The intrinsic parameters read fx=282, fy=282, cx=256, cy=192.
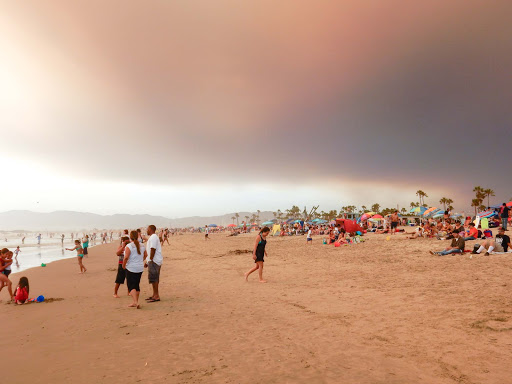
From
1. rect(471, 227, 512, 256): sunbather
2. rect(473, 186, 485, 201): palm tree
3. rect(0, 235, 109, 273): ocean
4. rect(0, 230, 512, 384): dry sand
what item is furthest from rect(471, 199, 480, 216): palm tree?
rect(0, 235, 109, 273): ocean

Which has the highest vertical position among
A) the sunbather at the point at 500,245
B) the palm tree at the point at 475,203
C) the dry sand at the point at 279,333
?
the palm tree at the point at 475,203

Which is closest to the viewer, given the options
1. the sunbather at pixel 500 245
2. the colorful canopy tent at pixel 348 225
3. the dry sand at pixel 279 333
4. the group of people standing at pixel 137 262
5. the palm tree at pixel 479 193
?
the dry sand at pixel 279 333

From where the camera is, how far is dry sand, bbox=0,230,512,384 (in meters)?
3.65

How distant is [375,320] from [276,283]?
4.65 meters

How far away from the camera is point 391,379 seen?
11.1ft

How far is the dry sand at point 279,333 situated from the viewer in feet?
12.0

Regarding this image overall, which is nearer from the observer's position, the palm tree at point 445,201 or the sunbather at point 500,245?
the sunbather at point 500,245

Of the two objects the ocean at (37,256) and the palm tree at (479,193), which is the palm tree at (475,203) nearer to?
the palm tree at (479,193)

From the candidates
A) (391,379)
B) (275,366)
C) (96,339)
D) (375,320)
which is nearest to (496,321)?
(375,320)

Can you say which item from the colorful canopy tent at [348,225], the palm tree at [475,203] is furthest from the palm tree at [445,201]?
the colorful canopy tent at [348,225]

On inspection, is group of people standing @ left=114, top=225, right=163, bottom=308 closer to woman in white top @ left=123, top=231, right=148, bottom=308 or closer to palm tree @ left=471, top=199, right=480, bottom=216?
woman in white top @ left=123, top=231, right=148, bottom=308

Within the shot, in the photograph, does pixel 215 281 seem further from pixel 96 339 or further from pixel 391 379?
pixel 391 379

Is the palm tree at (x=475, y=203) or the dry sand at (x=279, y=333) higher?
the palm tree at (x=475, y=203)

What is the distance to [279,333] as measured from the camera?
5.09m
